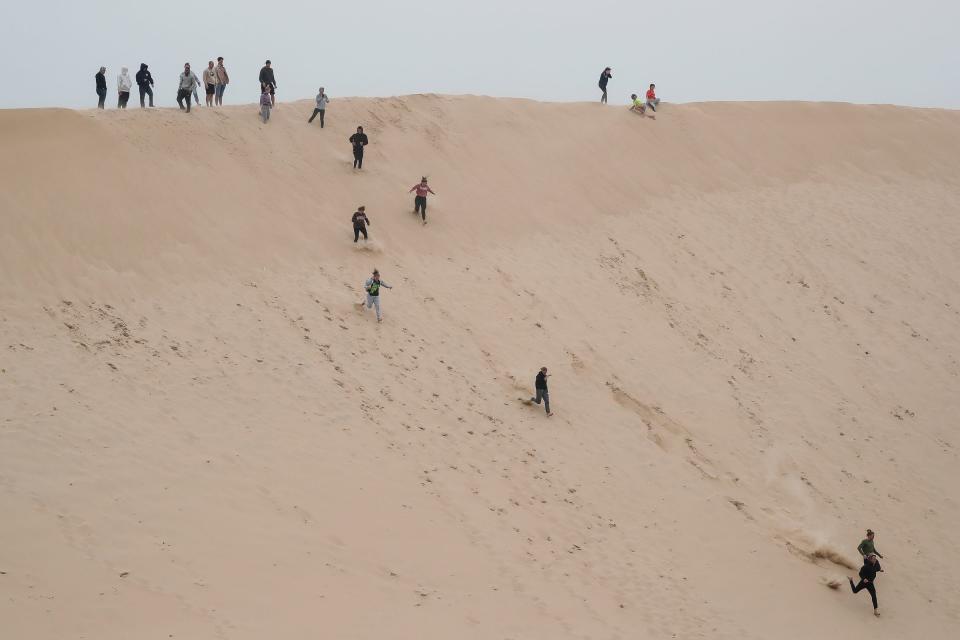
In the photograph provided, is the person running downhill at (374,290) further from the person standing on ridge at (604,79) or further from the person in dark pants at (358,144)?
the person standing on ridge at (604,79)

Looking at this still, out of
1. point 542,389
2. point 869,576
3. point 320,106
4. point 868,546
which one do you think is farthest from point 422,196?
point 869,576

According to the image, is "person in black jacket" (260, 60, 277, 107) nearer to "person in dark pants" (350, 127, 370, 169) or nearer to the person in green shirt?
"person in dark pants" (350, 127, 370, 169)

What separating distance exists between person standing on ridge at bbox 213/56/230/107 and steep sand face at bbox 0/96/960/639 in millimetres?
909

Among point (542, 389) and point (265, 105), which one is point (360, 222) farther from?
point (542, 389)

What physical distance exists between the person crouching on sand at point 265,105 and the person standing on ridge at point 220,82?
110 cm

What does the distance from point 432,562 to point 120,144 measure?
10869mm

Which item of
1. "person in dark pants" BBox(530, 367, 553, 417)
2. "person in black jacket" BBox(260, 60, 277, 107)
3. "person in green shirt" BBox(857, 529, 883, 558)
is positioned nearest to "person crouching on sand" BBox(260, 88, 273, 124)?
"person in black jacket" BBox(260, 60, 277, 107)

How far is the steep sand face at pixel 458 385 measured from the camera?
452 inches

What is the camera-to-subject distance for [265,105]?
67.5 feet

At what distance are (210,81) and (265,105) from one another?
142 cm

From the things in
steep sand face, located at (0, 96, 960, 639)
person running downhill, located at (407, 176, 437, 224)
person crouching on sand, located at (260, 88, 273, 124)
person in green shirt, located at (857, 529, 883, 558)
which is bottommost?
person in green shirt, located at (857, 529, 883, 558)

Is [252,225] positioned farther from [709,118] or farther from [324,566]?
[709,118]

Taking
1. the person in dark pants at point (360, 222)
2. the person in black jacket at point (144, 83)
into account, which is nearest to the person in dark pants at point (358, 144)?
the person in dark pants at point (360, 222)

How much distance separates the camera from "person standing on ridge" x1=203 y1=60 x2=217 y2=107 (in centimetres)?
2070
